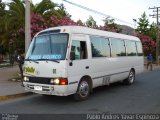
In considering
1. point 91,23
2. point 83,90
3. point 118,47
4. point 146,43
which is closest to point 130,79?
point 118,47

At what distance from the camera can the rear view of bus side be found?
9.91 meters

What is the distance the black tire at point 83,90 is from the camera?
10.6 m

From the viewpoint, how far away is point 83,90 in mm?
10820

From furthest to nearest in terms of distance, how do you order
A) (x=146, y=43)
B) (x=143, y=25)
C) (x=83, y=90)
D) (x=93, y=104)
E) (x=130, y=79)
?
(x=143, y=25) < (x=146, y=43) < (x=130, y=79) < (x=83, y=90) < (x=93, y=104)

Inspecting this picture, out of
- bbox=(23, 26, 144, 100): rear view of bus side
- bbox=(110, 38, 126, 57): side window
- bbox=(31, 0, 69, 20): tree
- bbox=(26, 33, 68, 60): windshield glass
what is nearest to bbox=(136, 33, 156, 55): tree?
bbox=(31, 0, 69, 20): tree

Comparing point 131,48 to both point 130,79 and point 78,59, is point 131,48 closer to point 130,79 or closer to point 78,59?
point 130,79

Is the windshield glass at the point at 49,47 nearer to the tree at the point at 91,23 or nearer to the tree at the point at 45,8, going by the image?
the tree at the point at 45,8

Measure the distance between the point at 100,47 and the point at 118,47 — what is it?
2.14 metres

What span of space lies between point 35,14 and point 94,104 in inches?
408

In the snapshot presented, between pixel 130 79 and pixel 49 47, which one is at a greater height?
pixel 49 47

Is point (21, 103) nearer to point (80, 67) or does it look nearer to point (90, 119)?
point (80, 67)

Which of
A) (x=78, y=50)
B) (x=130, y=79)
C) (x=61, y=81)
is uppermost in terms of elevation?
(x=78, y=50)

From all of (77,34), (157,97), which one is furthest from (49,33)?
→ (157,97)

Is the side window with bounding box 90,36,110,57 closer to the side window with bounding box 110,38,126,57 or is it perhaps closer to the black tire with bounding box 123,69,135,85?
the side window with bounding box 110,38,126,57
